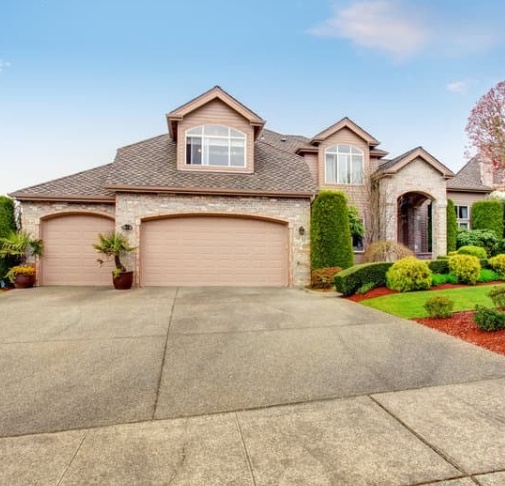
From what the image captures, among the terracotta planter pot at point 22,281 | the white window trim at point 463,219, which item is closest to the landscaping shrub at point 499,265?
the white window trim at point 463,219

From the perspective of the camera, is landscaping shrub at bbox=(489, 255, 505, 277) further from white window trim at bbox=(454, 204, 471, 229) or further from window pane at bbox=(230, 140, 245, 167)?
window pane at bbox=(230, 140, 245, 167)

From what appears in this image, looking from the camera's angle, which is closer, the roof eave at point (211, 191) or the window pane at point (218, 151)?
the roof eave at point (211, 191)

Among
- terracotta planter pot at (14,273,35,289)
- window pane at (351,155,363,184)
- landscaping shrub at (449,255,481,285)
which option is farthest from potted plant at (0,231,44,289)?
landscaping shrub at (449,255,481,285)

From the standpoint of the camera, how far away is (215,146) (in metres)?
12.5

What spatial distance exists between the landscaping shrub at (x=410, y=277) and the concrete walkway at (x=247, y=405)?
9.73 feet

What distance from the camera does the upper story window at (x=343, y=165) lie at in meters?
15.4

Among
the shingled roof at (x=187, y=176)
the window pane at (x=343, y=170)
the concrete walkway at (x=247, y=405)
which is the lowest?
the concrete walkway at (x=247, y=405)

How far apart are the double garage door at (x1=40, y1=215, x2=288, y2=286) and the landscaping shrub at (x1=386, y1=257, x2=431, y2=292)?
4.22m

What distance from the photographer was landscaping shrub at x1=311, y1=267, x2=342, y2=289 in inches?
424

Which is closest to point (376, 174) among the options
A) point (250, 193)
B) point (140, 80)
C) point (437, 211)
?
point (437, 211)

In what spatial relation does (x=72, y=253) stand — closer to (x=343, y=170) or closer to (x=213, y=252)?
(x=213, y=252)

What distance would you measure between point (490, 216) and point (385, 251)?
8.48 metres

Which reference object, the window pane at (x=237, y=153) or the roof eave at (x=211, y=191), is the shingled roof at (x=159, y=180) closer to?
the roof eave at (x=211, y=191)

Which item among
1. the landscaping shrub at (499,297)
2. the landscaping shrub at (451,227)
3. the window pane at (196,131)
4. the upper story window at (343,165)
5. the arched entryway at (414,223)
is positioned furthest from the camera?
the arched entryway at (414,223)
